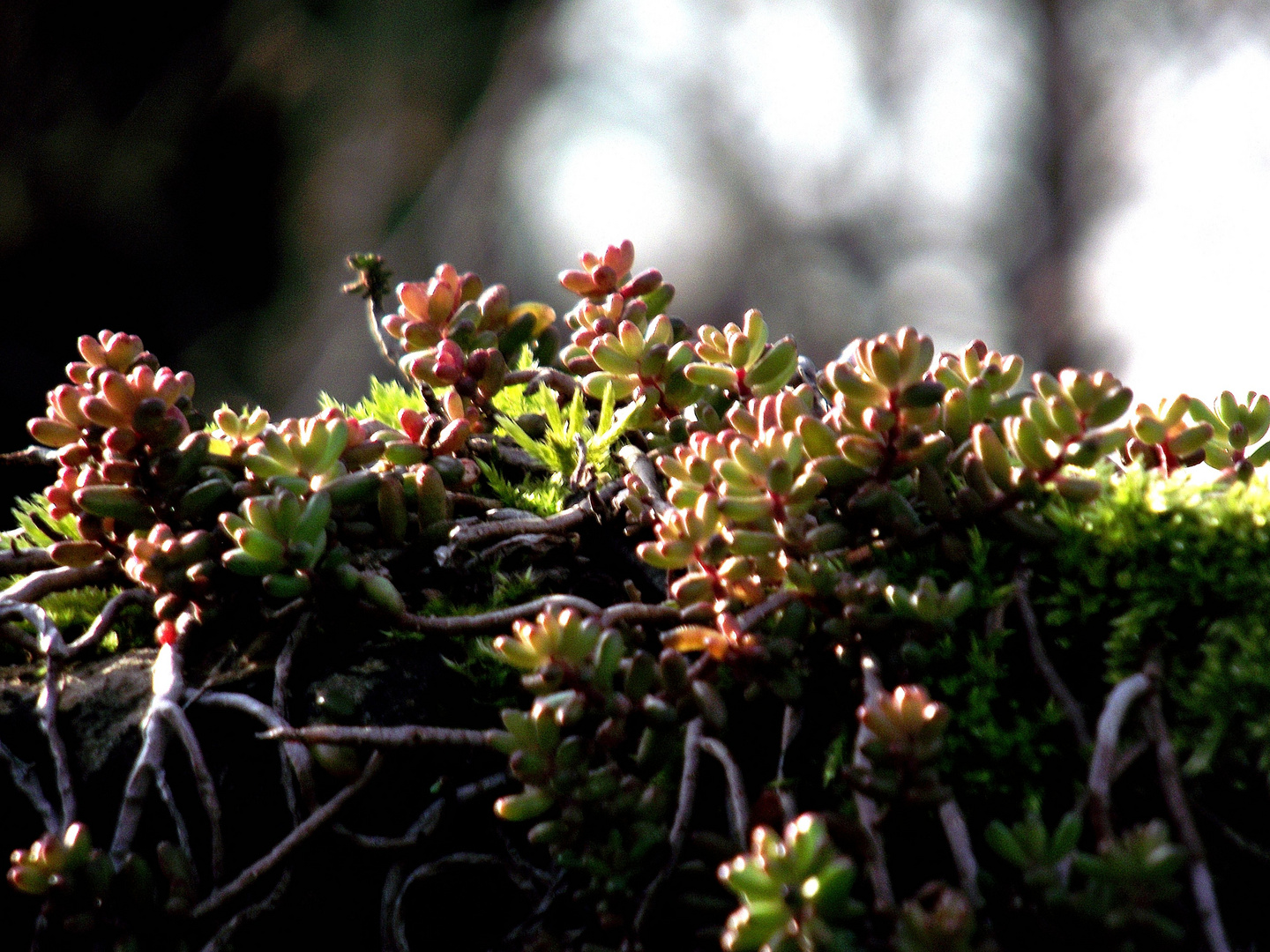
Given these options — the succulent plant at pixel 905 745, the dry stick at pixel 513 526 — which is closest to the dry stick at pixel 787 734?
the succulent plant at pixel 905 745

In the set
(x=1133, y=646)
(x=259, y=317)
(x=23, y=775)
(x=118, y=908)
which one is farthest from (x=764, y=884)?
(x=259, y=317)

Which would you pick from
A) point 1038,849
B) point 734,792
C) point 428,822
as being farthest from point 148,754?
point 1038,849

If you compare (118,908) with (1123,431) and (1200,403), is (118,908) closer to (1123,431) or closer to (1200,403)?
(1123,431)

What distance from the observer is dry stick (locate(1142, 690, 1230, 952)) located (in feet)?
2.13

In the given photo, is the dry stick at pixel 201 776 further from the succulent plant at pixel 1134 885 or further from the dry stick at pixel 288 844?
the succulent plant at pixel 1134 885

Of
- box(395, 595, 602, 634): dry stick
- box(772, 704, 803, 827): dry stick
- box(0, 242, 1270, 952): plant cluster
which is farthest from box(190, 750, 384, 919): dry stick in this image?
box(772, 704, 803, 827): dry stick

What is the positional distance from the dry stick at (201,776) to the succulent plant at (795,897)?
50 cm

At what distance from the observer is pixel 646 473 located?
1.09 m

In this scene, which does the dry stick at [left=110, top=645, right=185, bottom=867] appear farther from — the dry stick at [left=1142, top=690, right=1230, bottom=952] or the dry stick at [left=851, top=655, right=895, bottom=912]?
the dry stick at [left=1142, top=690, right=1230, bottom=952]

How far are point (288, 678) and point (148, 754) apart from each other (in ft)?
0.45

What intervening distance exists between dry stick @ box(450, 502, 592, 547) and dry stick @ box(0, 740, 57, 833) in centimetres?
45

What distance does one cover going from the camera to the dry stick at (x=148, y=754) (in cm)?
85

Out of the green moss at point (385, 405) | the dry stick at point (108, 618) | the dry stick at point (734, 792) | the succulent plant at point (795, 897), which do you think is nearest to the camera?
the succulent plant at point (795, 897)

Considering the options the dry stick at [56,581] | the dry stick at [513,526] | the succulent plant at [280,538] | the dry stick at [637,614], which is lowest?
the dry stick at [637,614]
